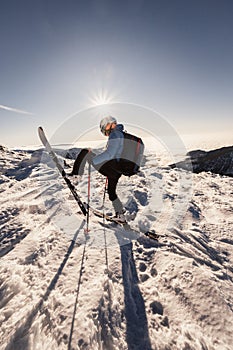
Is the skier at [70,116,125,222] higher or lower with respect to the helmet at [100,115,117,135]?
lower

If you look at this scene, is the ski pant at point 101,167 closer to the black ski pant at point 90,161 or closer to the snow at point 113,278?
the black ski pant at point 90,161

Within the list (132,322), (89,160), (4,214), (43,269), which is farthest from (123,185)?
(132,322)

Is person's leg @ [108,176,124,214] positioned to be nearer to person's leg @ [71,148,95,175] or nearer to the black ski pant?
the black ski pant

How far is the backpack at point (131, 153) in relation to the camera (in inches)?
197

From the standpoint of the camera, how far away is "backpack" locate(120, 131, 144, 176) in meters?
5.01

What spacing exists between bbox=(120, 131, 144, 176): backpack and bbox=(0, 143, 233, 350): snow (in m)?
1.91

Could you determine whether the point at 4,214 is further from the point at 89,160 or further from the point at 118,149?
the point at 118,149

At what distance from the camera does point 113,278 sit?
12.2 ft

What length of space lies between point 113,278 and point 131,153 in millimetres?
2961

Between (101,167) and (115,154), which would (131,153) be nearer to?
(115,154)

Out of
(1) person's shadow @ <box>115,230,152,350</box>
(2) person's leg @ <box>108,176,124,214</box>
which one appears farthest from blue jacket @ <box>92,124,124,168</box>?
(1) person's shadow @ <box>115,230,152,350</box>

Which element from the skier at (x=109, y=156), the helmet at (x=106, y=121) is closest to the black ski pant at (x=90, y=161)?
the skier at (x=109, y=156)

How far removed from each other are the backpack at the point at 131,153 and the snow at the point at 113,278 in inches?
75.2

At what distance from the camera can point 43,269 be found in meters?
3.79
